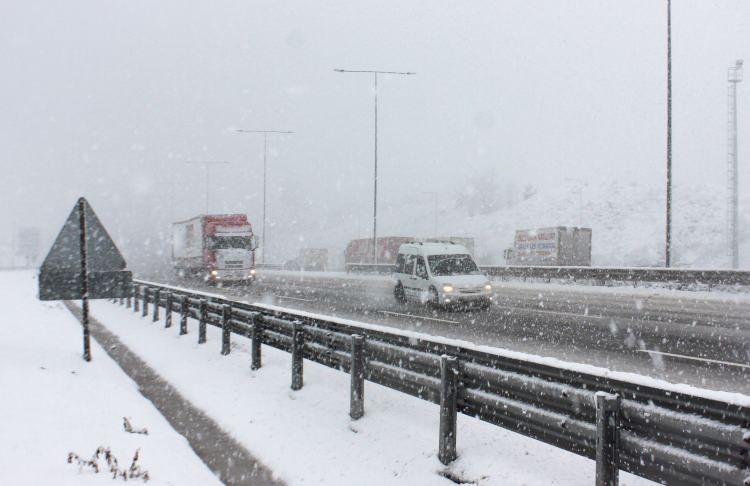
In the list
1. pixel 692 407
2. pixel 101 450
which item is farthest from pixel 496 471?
pixel 101 450

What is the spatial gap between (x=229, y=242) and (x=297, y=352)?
82.2ft

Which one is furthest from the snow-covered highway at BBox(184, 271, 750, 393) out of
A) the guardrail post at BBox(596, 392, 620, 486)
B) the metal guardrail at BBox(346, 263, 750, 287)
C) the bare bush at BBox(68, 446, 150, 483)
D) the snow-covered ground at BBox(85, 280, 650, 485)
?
the bare bush at BBox(68, 446, 150, 483)

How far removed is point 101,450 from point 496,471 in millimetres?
3488

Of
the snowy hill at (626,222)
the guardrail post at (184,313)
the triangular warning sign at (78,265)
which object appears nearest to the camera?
the triangular warning sign at (78,265)

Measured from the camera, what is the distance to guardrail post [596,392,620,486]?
157 inches

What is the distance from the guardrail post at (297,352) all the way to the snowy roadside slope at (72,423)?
174cm

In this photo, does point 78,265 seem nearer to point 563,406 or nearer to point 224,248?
point 563,406

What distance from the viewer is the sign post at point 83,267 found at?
995cm

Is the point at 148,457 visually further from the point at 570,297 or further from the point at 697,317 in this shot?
the point at 570,297

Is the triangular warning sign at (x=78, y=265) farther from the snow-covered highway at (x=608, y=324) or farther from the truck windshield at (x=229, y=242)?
the truck windshield at (x=229, y=242)

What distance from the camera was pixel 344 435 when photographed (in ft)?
21.5

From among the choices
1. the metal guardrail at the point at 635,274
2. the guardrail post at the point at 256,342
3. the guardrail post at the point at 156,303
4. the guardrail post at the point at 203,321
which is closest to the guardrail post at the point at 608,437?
the guardrail post at the point at 256,342

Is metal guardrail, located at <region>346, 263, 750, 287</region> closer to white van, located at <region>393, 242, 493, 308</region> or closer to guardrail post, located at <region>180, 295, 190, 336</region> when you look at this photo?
white van, located at <region>393, 242, 493, 308</region>

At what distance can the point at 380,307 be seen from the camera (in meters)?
18.8
